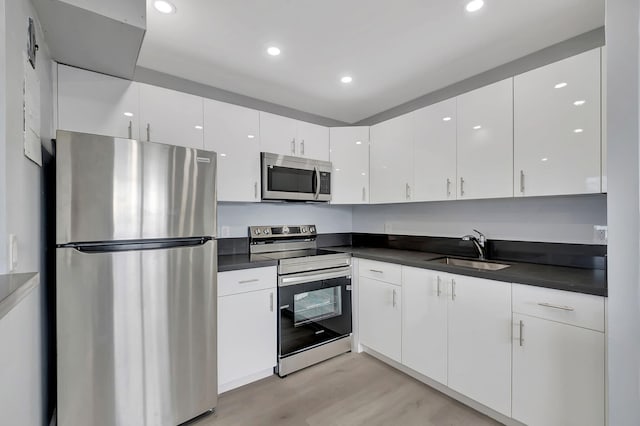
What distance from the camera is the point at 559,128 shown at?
1776mm

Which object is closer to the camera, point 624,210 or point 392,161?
point 624,210

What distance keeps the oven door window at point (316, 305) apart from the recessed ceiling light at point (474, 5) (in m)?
2.21

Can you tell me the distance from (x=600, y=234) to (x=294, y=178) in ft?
7.32

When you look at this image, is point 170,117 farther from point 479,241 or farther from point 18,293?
point 479,241

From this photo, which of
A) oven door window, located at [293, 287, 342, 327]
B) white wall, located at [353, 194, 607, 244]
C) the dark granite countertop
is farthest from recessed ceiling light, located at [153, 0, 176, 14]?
white wall, located at [353, 194, 607, 244]

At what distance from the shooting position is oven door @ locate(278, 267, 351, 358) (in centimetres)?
238

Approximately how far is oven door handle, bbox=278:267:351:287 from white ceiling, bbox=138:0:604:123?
65.9 inches

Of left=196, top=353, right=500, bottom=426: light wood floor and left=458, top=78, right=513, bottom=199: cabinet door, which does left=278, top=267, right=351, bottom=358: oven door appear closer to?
left=196, top=353, right=500, bottom=426: light wood floor

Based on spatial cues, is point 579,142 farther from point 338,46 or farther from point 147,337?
point 147,337

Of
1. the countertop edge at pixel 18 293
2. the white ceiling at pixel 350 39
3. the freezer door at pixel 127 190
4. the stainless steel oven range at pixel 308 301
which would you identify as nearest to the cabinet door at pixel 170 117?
the white ceiling at pixel 350 39

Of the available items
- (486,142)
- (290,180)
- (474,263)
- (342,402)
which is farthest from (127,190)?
(474,263)

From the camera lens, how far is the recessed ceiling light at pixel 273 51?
2051mm

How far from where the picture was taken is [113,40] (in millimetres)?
1512

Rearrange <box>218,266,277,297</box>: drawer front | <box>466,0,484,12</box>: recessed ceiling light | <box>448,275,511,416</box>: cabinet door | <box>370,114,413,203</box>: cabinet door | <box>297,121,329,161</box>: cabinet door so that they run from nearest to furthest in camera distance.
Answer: <box>466,0,484,12</box>: recessed ceiling light
<box>448,275,511,416</box>: cabinet door
<box>218,266,277,297</box>: drawer front
<box>370,114,413,203</box>: cabinet door
<box>297,121,329,161</box>: cabinet door
